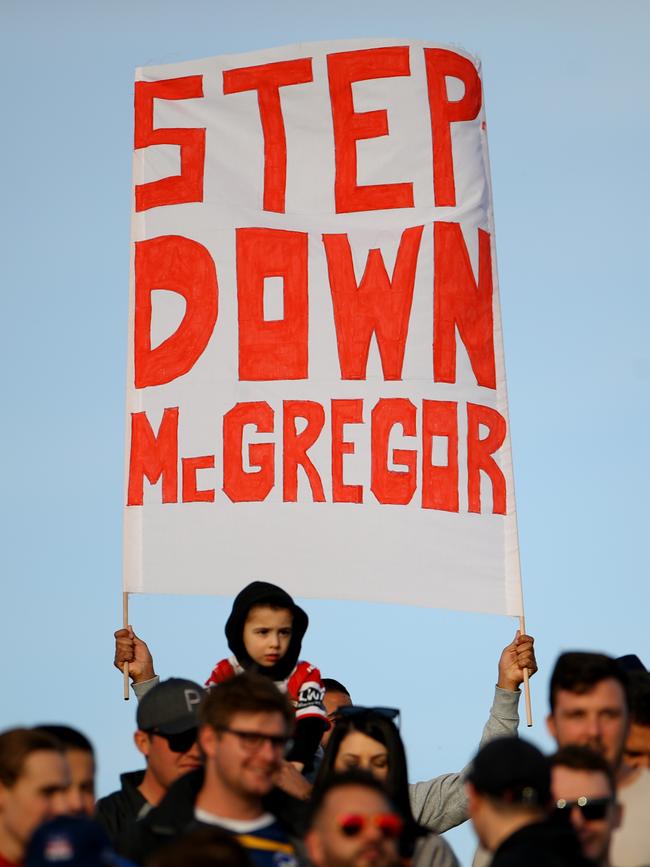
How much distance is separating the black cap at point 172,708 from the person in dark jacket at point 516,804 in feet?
7.26

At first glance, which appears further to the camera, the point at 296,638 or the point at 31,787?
the point at 296,638

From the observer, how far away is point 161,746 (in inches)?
326

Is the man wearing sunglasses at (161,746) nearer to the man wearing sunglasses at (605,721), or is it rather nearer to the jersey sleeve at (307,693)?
the jersey sleeve at (307,693)

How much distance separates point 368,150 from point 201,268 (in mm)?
1446

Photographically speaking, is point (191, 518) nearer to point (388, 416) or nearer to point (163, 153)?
point (388, 416)

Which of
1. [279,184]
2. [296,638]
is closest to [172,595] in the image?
[296,638]

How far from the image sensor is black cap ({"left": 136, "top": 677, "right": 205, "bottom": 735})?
323 inches

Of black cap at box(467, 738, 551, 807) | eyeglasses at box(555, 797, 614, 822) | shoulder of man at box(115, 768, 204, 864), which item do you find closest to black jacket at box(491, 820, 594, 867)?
black cap at box(467, 738, 551, 807)

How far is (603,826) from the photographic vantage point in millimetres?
6609

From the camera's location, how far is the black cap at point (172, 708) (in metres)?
8.20

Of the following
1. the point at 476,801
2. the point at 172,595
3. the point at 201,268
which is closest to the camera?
the point at 476,801

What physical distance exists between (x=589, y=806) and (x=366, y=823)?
3.28 feet

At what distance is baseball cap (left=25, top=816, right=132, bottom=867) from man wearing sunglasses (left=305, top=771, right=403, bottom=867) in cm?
98

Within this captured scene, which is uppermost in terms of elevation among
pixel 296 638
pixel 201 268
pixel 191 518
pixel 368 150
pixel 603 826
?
pixel 368 150
